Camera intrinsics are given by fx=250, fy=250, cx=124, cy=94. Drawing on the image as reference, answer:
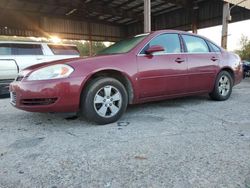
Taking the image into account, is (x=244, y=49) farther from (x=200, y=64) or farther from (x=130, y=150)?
(x=130, y=150)

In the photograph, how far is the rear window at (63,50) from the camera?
23.9 ft

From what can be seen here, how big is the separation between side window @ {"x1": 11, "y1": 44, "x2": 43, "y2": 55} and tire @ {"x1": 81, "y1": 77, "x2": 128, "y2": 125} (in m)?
4.17

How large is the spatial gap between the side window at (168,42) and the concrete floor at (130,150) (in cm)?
109

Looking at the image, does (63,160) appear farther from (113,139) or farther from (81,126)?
(81,126)

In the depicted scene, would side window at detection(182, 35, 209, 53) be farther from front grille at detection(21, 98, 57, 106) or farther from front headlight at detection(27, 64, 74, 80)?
front grille at detection(21, 98, 57, 106)

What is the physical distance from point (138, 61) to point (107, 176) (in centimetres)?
211

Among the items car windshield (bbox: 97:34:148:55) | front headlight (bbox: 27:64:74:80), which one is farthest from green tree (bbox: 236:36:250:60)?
front headlight (bbox: 27:64:74:80)

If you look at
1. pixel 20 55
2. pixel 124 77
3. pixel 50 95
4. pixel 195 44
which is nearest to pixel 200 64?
pixel 195 44

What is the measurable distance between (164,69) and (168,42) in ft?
1.80

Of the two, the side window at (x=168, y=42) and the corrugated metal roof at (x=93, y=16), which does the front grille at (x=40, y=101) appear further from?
the corrugated metal roof at (x=93, y=16)

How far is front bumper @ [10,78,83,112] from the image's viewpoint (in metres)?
3.20

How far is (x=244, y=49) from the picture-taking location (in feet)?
96.4

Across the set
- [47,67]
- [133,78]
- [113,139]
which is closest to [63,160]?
[113,139]

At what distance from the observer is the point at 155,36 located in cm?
412
